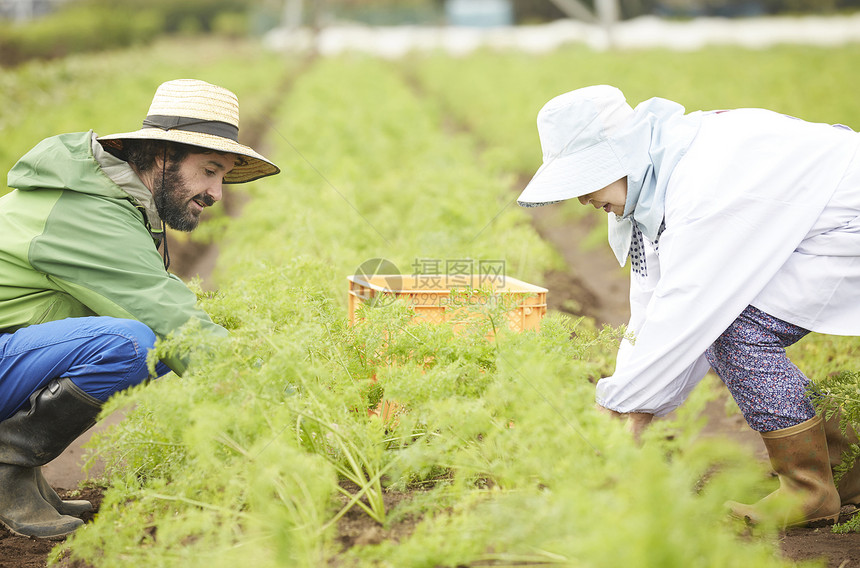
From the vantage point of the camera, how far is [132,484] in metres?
2.22

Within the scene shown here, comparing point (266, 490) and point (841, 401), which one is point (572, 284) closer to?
point (841, 401)

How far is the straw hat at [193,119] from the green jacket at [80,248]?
17cm

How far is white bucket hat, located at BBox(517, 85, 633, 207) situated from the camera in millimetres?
2480

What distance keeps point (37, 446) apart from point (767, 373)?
92.2 inches

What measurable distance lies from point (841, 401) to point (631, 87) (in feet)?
36.9

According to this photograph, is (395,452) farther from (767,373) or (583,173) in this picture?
(767,373)

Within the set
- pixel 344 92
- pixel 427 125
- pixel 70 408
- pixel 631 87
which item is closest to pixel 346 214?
pixel 70 408

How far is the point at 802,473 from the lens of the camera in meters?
2.53

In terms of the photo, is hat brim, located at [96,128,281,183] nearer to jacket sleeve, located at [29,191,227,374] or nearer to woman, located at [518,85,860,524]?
jacket sleeve, located at [29,191,227,374]

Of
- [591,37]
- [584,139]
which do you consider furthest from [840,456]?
[591,37]

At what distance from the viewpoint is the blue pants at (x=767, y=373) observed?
250cm

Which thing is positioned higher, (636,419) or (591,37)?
(591,37)

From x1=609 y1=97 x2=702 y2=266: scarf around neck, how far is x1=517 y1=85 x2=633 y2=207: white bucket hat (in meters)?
0.04

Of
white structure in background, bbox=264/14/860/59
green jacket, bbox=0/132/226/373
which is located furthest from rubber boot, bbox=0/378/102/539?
white structure in background, bbox=264/14/860/59
